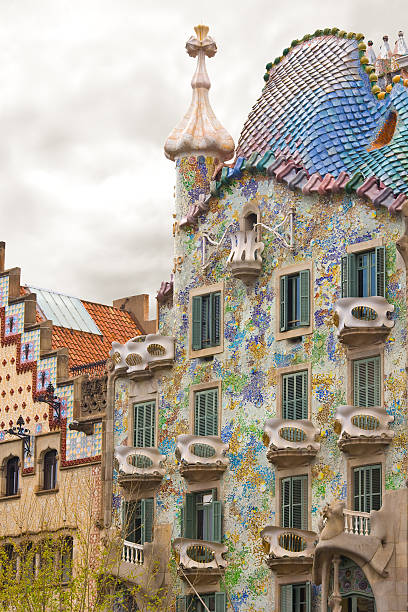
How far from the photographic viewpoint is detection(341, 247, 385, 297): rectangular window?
121ft

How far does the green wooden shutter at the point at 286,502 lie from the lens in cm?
3775

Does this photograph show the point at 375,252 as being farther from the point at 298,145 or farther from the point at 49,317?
the point at 49,317

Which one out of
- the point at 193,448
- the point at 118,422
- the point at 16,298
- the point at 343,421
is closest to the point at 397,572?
the point at 343,421

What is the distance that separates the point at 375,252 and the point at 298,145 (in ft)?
16.0

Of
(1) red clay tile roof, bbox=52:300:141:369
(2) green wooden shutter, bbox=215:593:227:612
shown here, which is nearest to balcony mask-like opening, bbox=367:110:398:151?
(2) green wooden shutter, bbox=215:593:227:612

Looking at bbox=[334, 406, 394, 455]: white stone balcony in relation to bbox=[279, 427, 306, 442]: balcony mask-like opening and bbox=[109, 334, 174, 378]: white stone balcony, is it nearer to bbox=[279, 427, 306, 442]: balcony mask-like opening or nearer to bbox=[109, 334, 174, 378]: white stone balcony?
bbox=[279, 427, 306, 442]: balcony mask-like opening

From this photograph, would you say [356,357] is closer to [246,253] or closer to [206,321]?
[246,253]

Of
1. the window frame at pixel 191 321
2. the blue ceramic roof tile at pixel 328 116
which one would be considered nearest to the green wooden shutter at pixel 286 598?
the window frame at pixel 191 321

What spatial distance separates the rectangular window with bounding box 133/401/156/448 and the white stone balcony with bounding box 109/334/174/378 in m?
0.88

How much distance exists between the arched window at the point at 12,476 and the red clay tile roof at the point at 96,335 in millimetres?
3377

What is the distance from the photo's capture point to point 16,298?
47625mm

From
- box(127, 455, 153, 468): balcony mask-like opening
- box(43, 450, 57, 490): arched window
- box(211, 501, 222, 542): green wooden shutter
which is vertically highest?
box(43, 450, 57, 490): arched window

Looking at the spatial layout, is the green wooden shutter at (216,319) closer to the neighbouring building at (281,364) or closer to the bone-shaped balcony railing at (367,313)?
the neighbouring building at (281,364)

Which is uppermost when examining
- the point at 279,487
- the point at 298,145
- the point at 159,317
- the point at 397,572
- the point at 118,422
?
the point at 298,145
